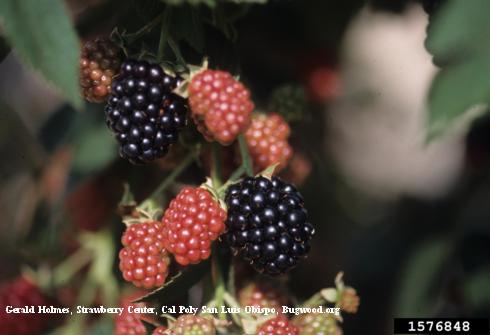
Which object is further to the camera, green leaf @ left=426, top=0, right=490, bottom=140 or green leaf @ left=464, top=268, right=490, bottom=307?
green leaf @ left=464, top=268, right=490, bottom=307

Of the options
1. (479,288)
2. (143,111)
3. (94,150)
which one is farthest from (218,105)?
(479,288)

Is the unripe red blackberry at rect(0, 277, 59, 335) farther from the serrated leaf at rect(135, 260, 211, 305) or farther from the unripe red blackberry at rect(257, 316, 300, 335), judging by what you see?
the unripe red blackberry at rect(257, 316, 300, 335)

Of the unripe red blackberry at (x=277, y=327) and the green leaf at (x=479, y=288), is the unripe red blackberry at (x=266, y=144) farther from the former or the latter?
the green leaf at (x=479, y=288)

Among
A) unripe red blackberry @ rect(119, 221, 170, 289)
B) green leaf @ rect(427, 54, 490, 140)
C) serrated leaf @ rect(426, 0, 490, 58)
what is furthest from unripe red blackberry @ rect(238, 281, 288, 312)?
serrated leaf @ rect(426, 0, 490, 58)

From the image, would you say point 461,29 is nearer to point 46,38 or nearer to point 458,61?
point 458,61

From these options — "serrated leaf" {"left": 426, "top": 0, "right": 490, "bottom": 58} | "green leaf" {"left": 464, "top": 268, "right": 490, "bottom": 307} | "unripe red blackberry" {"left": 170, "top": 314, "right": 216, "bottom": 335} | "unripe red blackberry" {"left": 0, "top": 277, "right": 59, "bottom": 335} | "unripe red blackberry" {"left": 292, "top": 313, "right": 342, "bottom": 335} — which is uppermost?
"serrated leaf" {"left": 426, "top": 0, "right": 490, "bottom": 58}
